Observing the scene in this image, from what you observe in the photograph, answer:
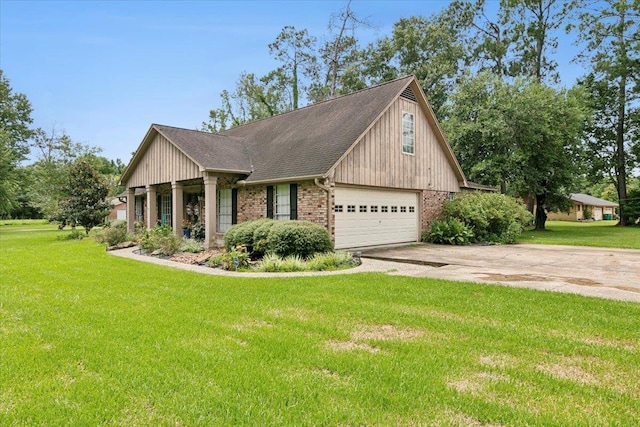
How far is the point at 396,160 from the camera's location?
1464 centimetres

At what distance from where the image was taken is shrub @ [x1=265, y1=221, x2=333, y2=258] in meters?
10.6

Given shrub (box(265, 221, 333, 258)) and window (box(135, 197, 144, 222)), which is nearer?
shrub (box(265, 221, 333, 258))

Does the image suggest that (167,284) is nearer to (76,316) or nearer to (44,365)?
(76,316)

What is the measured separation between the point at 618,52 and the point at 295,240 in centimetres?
3287

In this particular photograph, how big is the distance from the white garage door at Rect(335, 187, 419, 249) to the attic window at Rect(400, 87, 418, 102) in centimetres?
369

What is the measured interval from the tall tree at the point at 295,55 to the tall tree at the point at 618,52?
21036mm

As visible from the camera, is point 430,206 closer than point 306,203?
No

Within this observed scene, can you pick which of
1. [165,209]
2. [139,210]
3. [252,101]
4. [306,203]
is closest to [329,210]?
[306,203]

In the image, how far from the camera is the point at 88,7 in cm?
1248

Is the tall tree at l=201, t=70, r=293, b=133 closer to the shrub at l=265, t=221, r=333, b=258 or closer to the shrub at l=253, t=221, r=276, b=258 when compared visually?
the shrub at l=253, t=221, r=276, b=258

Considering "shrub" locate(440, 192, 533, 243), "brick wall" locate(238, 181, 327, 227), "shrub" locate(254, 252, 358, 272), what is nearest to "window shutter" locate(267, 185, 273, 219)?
"brick wall" locate(238, 181, 327, 227)

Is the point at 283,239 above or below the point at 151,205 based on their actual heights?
below

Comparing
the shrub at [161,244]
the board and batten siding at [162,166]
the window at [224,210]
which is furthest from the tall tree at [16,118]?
the shrub at [161,244]

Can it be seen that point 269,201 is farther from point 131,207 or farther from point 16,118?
point 16,118
